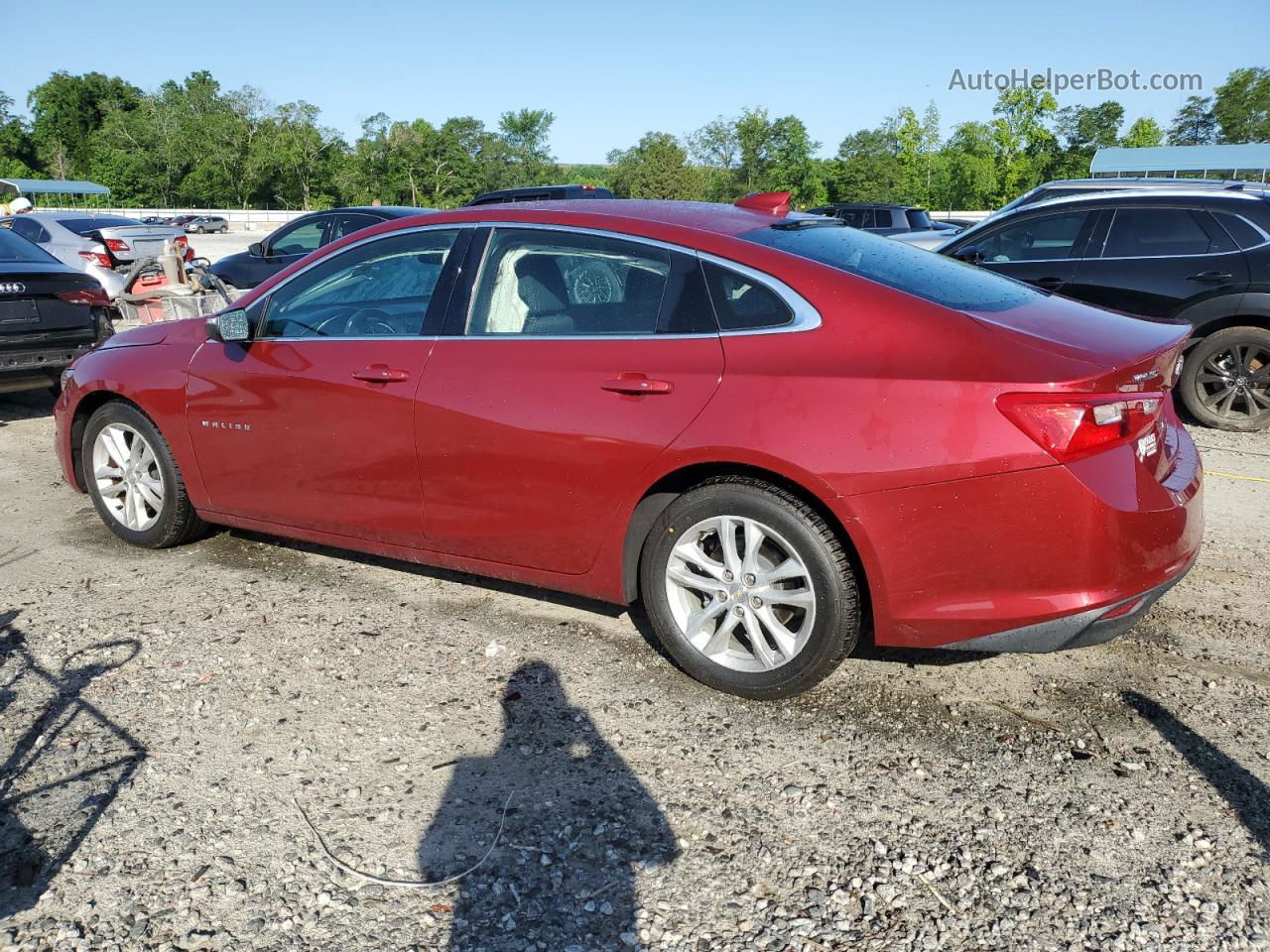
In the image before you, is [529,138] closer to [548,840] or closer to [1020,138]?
[1020,138]

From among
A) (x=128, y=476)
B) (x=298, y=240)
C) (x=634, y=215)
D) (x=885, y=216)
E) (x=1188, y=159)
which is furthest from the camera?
(x=1188, y=159)

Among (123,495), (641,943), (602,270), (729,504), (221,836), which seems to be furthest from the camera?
(123,495)

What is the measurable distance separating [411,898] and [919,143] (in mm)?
65232

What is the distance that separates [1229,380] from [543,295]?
594cm

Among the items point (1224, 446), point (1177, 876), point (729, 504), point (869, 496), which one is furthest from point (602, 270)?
point (1224, 446)

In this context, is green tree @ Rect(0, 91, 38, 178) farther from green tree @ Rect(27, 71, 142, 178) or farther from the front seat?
the front seat

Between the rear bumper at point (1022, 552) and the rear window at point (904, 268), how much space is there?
698 millimetres

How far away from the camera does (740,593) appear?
3.54 meters

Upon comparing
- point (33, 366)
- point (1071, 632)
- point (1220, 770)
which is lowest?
point (1220, 770)

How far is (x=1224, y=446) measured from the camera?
7.21 m

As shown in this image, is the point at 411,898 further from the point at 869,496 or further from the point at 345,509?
the point at 345,509

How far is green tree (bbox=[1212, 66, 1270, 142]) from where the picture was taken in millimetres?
64312

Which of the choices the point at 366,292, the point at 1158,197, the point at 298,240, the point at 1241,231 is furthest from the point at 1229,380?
the point at 298,240

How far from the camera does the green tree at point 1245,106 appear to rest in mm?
64312
